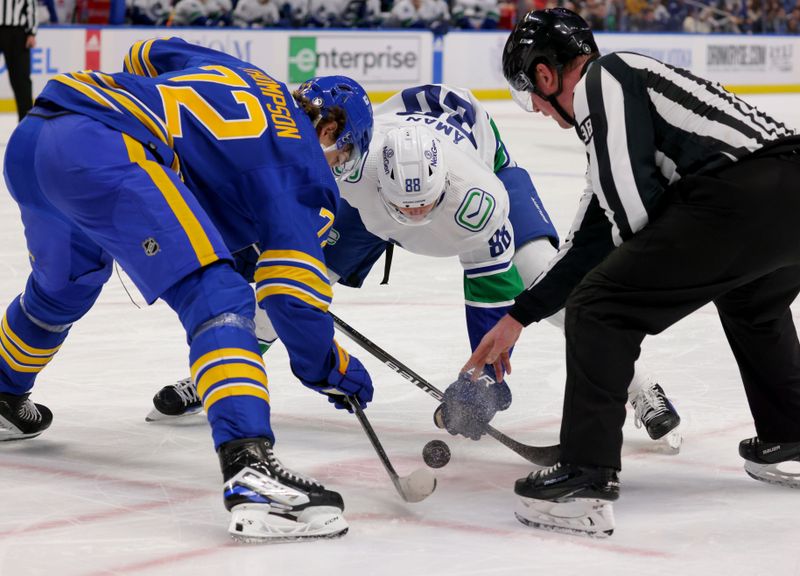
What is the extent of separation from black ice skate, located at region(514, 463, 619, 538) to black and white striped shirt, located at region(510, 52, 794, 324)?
44 centimetres

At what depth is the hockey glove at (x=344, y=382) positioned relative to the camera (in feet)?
8.35

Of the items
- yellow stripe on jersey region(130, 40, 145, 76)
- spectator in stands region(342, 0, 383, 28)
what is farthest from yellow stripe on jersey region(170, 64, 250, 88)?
spectator in stands region(342, 0, 383, 28)

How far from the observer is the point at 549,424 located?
10.4 ft

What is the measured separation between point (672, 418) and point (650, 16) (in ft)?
42.0

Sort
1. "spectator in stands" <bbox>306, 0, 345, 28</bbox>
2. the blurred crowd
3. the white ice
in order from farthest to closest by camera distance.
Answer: "spectator in stands" <bbox>306, 0, 345, 28</bbox> → the blurred crowd → the white ice

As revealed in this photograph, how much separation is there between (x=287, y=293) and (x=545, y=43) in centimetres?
69

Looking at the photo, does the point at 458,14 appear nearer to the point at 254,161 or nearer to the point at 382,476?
the point at 382,476

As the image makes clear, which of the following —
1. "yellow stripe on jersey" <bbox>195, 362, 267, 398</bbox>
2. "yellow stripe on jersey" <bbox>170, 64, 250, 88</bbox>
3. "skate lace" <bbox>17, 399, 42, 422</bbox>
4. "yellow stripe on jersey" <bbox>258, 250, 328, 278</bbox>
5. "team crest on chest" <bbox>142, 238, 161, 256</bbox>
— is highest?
"yellow stripe on jersey" <bbox>170, 64, 250, 88</bbox>

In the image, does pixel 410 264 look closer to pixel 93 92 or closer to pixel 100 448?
pixel 100 448

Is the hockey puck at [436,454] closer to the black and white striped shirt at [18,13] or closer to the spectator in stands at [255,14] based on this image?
the black and white striped shirt at [18,13]

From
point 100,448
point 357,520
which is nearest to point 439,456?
point 357,520

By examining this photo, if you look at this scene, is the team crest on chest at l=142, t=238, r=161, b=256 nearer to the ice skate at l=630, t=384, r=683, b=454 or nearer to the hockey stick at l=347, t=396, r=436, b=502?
the hockey stick at l=347, t=396, r=436, b=502

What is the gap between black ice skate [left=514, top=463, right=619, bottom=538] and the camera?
2299mm

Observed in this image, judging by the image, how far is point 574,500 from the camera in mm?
2299
